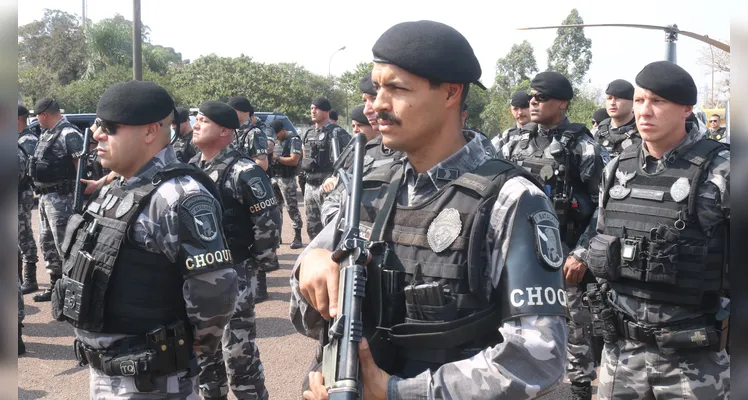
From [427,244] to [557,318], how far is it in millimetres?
426

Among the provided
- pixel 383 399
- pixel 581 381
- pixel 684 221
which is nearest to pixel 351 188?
pixel 383 399

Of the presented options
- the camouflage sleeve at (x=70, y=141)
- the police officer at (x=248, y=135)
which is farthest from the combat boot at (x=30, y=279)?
the police officer at (x=248, y=135)

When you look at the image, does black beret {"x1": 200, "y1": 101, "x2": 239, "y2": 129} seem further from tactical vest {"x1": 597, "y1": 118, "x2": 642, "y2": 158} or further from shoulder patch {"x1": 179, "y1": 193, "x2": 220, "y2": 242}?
tactical vest {"x1": 597, "y1": 118, "x2": 642, "y2": 158}

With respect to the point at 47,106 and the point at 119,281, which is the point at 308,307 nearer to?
the point at 119,281

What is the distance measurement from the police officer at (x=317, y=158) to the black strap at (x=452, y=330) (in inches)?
308

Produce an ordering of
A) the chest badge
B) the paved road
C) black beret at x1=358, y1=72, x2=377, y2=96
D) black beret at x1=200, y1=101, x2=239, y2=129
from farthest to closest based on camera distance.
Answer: black beret at x1=358, y1=72, x2=377, y2=96, the paved road, black beret at x1=200, y1=101, x2=239, y2=129, the chest badge

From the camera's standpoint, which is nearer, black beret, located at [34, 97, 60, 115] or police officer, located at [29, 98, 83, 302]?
police officer, located at [29, 98, 83, 302]

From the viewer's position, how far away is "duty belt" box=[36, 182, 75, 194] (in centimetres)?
779

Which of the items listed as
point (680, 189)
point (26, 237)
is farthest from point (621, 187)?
point (26, 237)

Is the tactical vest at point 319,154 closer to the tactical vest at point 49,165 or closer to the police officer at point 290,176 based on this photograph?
the police officer at point 290,176

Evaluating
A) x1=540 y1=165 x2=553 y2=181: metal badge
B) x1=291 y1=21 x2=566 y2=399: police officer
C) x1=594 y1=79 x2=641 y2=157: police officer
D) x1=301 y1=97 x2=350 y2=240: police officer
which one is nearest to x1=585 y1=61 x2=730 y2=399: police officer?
x1=540 y1=165 x2=553 y2=181: metal badge

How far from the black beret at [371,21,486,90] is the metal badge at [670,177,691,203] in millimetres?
1938

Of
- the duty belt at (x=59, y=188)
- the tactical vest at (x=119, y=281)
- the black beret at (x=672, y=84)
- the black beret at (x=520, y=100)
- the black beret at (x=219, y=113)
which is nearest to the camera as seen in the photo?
the tactical vest at (x=119, y=281)

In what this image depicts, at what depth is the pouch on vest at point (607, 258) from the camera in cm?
351
